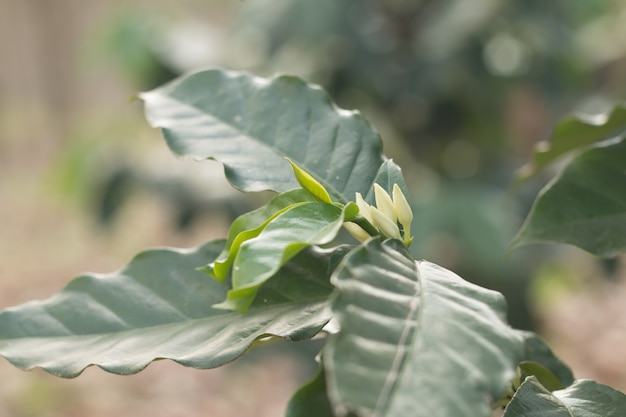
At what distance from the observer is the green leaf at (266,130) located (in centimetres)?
57

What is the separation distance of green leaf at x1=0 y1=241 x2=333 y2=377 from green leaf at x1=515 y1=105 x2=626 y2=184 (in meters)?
0.38

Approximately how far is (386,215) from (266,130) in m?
0.17

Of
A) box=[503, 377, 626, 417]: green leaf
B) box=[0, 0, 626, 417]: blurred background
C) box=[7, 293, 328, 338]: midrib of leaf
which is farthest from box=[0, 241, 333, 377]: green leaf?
box=[0, 0, 626, 417]: blurred background

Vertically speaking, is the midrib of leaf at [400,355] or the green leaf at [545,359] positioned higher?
the green leaf at [545,359]

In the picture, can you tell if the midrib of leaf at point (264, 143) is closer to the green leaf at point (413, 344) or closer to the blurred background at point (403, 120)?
the green leaf at point (413, 344)

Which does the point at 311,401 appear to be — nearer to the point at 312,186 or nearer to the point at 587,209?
the point at 312,186

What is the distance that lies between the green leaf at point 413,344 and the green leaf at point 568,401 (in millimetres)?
107

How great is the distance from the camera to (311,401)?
0.40 metres

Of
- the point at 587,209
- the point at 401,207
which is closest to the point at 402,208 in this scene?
the point at 401,207

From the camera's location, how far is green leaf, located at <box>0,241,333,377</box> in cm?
47

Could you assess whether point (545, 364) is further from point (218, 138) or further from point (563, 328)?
point (563, 328)

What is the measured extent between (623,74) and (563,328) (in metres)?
1.23

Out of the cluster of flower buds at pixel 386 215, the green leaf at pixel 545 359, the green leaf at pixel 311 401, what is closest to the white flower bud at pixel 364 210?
the cluster of flower buds at pixel 386 215

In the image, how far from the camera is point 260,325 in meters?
0.48
